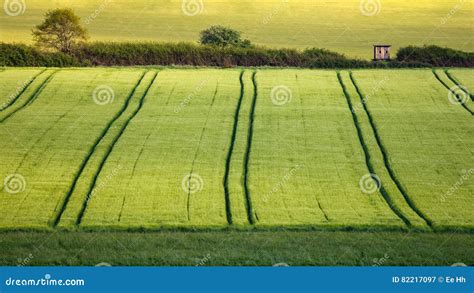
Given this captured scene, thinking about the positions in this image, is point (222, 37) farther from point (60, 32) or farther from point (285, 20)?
point (60, 32)

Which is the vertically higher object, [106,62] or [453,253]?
[453,253]

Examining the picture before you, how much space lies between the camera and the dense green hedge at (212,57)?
62.4 meters

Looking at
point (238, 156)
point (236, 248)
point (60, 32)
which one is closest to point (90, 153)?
point (238, 156)

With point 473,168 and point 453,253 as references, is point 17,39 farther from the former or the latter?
point 453,253

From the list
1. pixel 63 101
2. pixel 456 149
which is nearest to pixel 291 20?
pixel 63 101

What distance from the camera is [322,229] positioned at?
109 feet

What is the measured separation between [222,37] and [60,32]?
1107cm

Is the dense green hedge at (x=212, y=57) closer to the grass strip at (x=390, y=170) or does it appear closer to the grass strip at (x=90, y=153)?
the grass strip at (x=90, y=153)

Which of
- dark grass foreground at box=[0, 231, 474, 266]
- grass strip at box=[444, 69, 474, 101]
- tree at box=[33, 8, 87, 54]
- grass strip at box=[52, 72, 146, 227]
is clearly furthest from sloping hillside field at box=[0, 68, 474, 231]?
tree at box=[33, 8, 87, 54]

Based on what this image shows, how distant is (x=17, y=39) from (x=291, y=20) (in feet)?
71.3

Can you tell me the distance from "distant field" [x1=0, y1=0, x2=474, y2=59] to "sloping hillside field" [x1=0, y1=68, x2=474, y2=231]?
12246 millimetres

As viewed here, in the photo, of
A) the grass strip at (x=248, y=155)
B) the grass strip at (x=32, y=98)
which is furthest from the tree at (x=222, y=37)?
the grass strip at (x=32, y=98)

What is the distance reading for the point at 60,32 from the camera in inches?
2608

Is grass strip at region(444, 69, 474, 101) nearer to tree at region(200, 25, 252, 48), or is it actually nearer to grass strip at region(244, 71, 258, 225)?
grass strip at region(244, 71, 258, 225)
